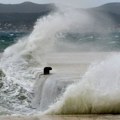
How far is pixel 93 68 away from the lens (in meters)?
13.1

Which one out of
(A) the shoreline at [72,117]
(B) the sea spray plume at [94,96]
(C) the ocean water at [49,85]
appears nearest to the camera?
(A) the shoreline at [72,117]

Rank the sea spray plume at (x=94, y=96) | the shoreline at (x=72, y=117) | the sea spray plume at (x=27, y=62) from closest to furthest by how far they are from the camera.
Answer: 1. the shoreline at (x=72, y=117)
2. the sea spray plume at (x=94, y=96)
3. the sea spray plume at (x=27, y=62)

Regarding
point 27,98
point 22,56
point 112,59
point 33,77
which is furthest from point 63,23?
point 112,59

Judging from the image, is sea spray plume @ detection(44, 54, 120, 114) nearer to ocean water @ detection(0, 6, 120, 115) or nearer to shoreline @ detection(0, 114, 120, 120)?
ocean water @ detection(0, 6, 120, 115)

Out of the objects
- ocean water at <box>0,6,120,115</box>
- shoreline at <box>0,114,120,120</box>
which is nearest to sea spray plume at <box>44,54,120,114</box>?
ocean water at <box>0,6,120,115</box>

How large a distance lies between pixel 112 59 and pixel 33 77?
6.33 metres

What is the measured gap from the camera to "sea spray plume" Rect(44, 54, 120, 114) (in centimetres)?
1178

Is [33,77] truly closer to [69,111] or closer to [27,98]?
[27,98]

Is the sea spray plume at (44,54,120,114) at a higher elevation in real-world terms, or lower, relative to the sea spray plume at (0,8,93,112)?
higher

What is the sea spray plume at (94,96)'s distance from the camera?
11.8 metres

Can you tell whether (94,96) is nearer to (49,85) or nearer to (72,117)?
(72,117)

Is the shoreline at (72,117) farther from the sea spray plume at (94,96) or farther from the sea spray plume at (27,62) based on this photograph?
the sea spray plume at (27,62)

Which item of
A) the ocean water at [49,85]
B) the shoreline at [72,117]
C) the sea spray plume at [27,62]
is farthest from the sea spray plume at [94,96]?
the sea spray plume at [27,62]

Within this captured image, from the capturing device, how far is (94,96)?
1194cm
